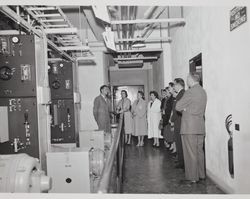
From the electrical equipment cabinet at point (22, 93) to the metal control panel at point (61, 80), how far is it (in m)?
2.44

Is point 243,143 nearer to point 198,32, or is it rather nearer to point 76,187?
point 76,187

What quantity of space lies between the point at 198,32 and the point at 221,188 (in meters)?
2.14

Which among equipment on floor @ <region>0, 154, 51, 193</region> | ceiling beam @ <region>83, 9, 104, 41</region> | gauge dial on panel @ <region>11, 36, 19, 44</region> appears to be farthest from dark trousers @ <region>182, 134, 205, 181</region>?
ceiling beam @ <region>83, 9, 104, 41</region>

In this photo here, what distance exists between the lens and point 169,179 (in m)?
3.91

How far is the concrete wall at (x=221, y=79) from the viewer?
2.63 meters

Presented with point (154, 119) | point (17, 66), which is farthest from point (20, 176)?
point (154, 119)

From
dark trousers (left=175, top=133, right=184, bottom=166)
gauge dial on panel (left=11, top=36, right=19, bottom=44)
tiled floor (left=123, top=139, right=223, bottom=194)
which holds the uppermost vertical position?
gauge dial on panel (left=11, top=36, right=19, bottom=44)

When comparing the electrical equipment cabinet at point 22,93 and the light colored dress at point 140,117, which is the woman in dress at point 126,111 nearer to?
the light colored dress at point 140,117

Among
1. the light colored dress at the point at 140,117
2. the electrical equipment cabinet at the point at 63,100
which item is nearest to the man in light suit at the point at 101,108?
the electrical equipment cabinet at the point at 63,100

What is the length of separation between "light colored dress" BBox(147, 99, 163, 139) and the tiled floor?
0.59m

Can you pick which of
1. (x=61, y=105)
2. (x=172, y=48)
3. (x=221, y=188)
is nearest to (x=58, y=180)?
(x=221, y=188)

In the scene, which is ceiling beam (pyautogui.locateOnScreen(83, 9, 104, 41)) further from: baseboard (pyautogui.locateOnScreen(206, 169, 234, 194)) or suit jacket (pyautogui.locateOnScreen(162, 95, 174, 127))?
baseboard (pyautogui.locateOnScreen(206, 169, 234, 194))

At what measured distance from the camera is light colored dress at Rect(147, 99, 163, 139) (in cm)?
646

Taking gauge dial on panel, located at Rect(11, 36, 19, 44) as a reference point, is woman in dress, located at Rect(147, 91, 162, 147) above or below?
below
